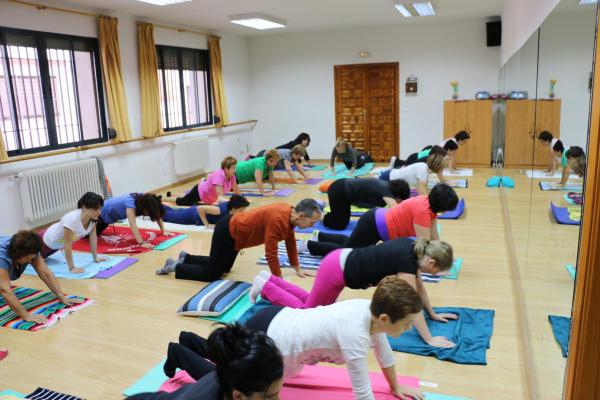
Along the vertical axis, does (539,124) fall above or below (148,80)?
below

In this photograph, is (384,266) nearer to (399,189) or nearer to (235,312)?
(235,312)

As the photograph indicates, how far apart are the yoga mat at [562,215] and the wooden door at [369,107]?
26.3 ft

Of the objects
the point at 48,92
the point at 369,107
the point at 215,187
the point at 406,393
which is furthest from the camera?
the point at 369,107

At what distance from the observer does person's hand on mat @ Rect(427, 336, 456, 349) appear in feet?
9.44

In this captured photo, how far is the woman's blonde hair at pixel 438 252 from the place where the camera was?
2.49 meters

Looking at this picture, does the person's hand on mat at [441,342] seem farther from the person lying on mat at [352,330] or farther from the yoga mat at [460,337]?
the person lying on mat at [352,330]

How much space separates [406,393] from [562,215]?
108 centimetres

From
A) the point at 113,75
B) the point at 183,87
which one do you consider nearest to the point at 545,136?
the point at 113,75

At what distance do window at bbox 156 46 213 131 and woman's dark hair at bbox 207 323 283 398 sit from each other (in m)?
7.05

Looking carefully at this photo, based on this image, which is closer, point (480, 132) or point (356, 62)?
point (480, 132)

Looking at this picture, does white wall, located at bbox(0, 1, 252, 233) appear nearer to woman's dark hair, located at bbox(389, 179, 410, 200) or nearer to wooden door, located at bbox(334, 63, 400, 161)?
wooden door, located at bbox(334, 63, 400, 161)

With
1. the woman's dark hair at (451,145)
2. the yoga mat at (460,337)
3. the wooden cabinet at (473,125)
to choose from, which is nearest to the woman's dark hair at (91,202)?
the yoga mat at (460,337)

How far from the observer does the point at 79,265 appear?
14.8ft

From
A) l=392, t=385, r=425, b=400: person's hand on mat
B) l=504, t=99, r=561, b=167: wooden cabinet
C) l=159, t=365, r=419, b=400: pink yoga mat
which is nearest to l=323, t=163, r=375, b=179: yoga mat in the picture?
l=504, t=99, r=561, b=167: wooden cabinet
